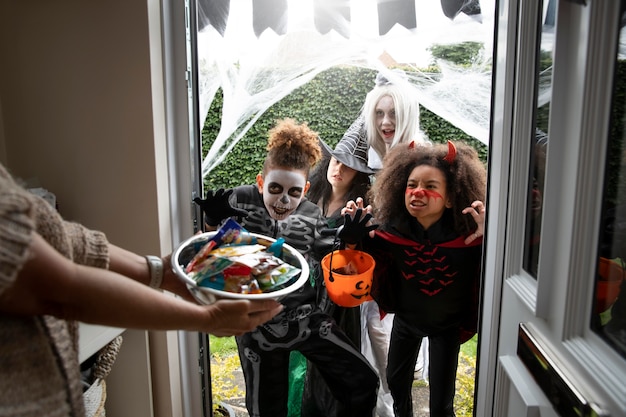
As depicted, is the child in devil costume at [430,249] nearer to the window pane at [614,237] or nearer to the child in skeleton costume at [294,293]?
the child in skeleton costume at [294,293]

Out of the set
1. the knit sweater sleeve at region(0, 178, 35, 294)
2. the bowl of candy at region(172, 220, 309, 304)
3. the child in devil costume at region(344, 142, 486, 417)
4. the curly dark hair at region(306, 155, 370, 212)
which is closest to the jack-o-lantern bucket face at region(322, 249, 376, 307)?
the child in devil costume at region(344, 142, 486, 417)

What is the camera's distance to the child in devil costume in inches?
54.8

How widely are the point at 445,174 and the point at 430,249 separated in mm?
244

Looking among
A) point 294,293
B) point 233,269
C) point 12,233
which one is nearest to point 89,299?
point 12,233

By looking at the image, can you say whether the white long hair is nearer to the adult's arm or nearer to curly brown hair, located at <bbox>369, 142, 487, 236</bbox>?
curly brown hair, located at <bbox>369, 142, 487, 236</bbox>

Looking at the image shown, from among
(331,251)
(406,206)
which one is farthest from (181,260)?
(406,206)

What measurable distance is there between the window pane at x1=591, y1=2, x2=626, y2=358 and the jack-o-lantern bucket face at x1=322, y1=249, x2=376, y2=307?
68 centimetres

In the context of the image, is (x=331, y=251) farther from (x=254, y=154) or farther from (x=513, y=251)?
(x=513, y=251)

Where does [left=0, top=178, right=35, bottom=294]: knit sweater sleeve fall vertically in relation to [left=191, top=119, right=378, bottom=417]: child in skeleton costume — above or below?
above

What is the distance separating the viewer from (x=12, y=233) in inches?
22.4

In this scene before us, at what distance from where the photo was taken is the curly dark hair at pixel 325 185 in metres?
1.47

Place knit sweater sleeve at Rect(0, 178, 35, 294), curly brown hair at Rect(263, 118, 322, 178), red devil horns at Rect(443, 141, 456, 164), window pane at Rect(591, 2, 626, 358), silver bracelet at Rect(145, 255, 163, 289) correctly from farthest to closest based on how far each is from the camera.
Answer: curly brown hair at Rect(263, 118, 322, 178) < red devil horns at Rect(443, 141, 456, 164) < silver bracelet at Rect(145, 255, 163, 289) < window pane at Rect(591, 2, 626, 358) < knit sweater sleeve at Rect(0, 178, 35, 294)

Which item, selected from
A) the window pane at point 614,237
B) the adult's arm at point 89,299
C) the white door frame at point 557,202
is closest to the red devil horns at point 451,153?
the white door frame at point 557,202

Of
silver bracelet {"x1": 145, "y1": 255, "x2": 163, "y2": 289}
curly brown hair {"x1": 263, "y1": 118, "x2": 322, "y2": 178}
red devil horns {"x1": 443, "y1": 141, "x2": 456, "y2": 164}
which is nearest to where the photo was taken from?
silver bracelet {"x1": 145, "y1": 255, "x2": 163, "y2": 289}
